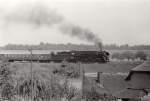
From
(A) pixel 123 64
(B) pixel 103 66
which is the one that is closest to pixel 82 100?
(B) pixel 103 66

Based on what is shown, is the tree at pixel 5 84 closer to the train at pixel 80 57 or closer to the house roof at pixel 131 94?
the house roof at pixel 131 94

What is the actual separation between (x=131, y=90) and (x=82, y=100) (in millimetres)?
5092

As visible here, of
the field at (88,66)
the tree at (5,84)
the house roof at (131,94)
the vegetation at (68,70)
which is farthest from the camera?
the field at (88,66)

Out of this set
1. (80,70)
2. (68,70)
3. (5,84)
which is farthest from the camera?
(80,70)

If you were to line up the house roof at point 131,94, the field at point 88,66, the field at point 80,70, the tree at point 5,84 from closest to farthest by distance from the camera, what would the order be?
the house roof at point 131,94 → the tree at point 5,84 → the field at point 80,70 → the field at point 88,66

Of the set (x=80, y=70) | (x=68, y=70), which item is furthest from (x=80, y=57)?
(x=68, y=70)

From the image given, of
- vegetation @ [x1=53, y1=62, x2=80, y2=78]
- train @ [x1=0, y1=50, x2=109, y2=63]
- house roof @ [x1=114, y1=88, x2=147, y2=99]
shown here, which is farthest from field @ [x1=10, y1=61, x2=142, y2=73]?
house roof @ [x1=114, y1=88, x2=147, y2=99]

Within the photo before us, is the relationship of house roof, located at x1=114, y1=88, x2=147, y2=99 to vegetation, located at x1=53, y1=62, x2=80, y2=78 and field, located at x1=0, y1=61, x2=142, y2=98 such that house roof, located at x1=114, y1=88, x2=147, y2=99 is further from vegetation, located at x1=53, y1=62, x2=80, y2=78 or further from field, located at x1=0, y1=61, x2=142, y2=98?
vegetation, located at x1=53, y1=62, x2=80, y2=78

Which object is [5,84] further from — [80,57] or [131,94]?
[80,57]

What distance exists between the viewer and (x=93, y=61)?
167 ft

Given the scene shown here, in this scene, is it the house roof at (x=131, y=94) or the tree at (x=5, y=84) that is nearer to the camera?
the house roof at (x=131, y=94)

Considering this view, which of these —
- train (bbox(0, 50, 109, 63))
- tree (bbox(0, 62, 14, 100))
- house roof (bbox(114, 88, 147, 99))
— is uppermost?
train (bbox(0, 50, 109, 63))

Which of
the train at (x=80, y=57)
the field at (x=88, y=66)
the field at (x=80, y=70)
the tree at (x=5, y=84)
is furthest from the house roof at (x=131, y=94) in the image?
the train at (x=80, y=57)

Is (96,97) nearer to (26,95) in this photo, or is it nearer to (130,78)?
(130,78)
